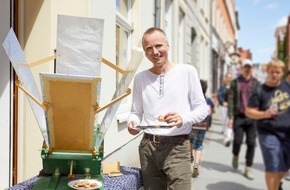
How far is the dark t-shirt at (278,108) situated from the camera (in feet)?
12.8

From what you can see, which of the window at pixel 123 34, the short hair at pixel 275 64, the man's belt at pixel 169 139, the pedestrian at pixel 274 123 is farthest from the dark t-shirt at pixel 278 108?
the window at pixel 123 34

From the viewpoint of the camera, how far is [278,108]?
12.9 feet

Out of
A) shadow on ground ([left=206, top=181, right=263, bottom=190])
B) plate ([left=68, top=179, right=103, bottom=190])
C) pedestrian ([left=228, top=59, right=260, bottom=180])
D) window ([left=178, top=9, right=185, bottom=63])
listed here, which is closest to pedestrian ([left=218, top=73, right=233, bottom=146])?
window ([left=178, top=9, right=185, bottom=63])

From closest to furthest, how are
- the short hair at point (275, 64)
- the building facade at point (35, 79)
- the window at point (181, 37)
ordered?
the building facade at point (35, 79) < the short hair at point (275, 64) < the window at point (181, 37)

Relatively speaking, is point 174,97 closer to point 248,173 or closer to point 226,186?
point 226,186

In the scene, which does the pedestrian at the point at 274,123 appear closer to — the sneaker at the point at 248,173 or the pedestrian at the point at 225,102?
the sneaker at the point at 248,173

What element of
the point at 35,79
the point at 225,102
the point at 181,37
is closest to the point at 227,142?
the point at 225,102

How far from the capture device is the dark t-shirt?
12.8 feet

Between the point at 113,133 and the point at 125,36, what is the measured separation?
1862mm

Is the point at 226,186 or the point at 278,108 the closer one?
the point at 278,108

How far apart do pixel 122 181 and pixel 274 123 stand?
1888mm

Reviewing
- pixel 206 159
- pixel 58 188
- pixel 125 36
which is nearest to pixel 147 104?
pixel 58 188

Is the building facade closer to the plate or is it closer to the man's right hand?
the man's right hand

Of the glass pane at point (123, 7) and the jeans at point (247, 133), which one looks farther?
the jeans at point (247, 133)
